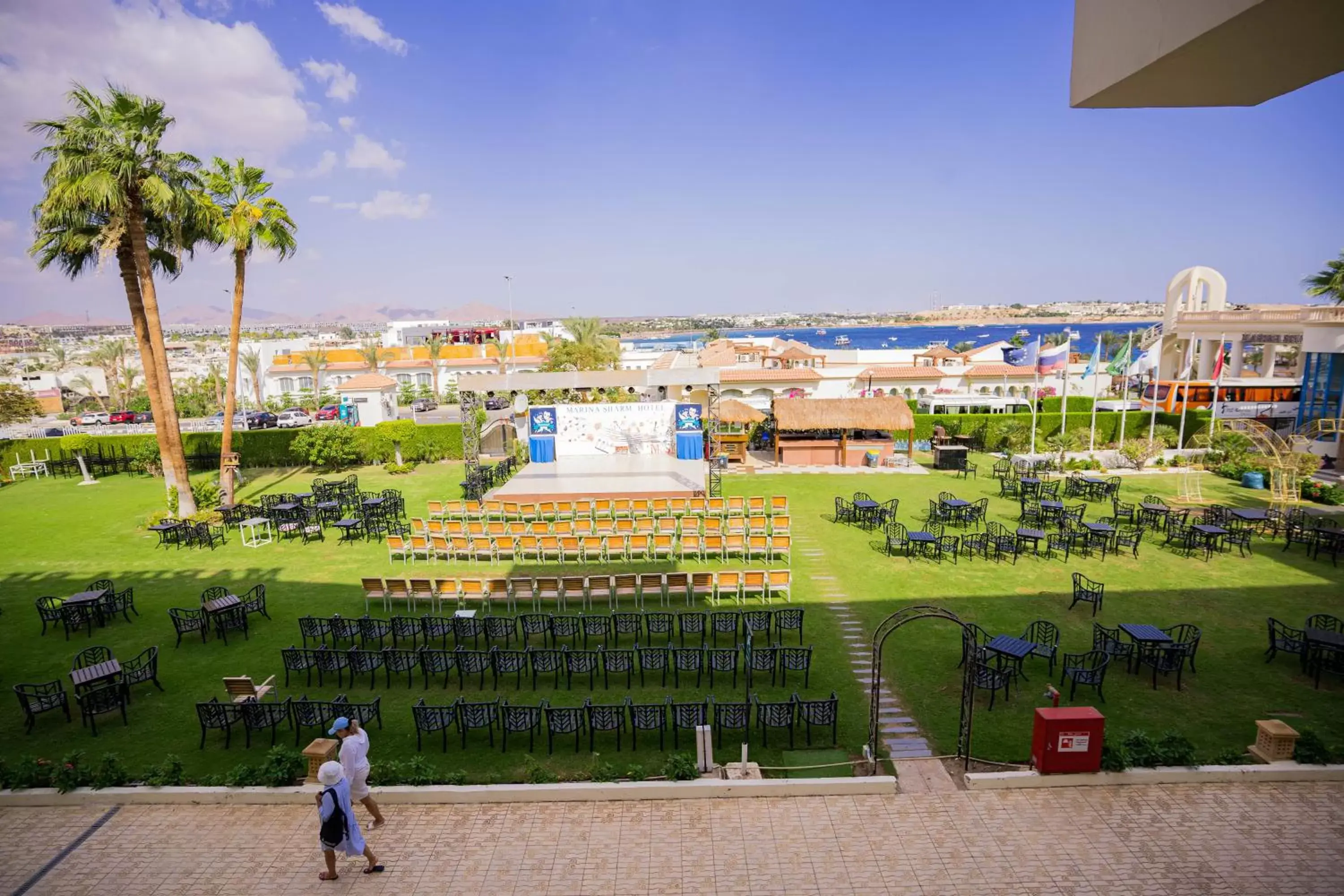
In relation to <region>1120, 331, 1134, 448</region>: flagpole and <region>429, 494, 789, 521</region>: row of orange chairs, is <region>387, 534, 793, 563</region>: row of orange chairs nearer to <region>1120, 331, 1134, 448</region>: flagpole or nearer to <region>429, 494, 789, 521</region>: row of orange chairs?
<region>429, 494, 789, 521</region>: row of orange chairs

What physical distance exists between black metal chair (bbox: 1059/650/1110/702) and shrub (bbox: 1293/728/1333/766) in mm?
2292

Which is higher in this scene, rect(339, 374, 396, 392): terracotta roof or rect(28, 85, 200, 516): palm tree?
rect(28, 85, 200, 516): palm tree

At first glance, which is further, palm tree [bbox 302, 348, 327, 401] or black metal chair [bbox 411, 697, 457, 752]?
palm tree [bbox 302, 348, 327, 401]

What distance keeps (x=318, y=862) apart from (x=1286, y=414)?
134 feet

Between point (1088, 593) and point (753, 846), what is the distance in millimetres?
9790

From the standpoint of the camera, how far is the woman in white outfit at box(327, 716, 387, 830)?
26.2 ft

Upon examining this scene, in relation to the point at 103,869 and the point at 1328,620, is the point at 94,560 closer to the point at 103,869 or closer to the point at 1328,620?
the point at 103,869

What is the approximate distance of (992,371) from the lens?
47.5 metres

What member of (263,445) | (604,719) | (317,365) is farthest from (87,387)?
(604,719)

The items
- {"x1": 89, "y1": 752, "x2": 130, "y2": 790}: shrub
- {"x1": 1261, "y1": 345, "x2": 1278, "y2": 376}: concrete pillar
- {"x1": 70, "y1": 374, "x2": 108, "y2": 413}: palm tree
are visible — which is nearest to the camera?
{"x1": 89, "y1": 752, "x2": 130, "y2": 790}: shrub

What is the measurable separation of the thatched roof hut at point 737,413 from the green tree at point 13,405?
35950 millimetres

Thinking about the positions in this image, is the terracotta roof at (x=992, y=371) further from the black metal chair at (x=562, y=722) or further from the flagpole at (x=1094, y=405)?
the black metal chair at (x=562, y=722)

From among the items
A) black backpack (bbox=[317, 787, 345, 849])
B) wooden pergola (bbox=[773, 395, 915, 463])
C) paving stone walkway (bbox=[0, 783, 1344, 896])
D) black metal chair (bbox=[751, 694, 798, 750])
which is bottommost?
paving stone walkway (bbox=[0, 783, 1344, 896])

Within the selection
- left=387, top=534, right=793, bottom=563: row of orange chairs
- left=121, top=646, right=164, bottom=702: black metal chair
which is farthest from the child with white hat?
left=387, top=534, right=793, bottom=563: row of orange chairs
